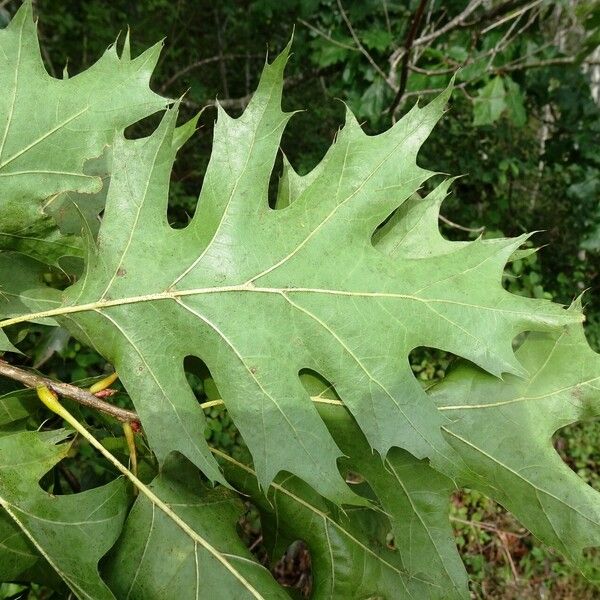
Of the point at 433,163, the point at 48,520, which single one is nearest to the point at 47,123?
the point at 48,520

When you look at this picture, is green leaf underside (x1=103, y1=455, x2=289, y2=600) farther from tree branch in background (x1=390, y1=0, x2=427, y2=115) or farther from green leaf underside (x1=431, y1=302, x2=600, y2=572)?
tree branch in background (x1=390, y1=0, x2=427, y2=115)

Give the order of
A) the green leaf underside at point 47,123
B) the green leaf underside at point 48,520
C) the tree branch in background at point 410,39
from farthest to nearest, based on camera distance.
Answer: the tree branch in background at point 410,39 < the green leaf underside at point 47,123 < the green leaf underside at point 48,520

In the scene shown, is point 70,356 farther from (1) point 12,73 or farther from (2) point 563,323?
(2) point 563,323

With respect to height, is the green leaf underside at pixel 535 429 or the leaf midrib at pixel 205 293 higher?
the leaf midrib at pixel 205 293

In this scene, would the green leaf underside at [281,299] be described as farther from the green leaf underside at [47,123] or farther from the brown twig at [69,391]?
the green leaf underside at [47,123]

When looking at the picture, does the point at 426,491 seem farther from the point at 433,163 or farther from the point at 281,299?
the point at 433,163

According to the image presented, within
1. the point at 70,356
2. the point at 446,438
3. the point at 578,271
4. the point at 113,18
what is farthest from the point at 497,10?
the point at 113,18

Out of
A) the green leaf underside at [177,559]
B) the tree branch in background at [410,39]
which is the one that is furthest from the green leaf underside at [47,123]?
the tree branch in background at [410,39]

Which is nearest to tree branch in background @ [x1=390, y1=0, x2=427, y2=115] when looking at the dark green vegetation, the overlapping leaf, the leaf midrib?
the dark green vegetation
